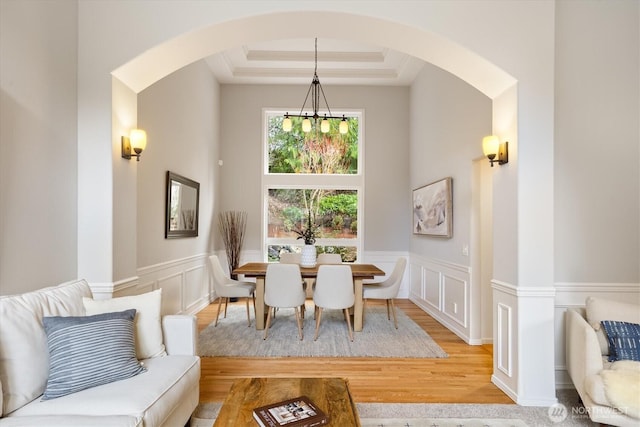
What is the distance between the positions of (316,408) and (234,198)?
509cm

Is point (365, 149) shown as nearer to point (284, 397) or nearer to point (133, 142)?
point (133, 142)

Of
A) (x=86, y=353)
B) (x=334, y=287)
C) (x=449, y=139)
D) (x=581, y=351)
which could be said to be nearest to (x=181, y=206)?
(x=334, y=287)

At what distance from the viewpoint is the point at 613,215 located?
281 centimetres

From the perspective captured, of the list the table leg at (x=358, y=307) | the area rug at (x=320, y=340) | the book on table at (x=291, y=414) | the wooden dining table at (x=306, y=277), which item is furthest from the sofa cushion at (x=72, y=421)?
the table leg at (x=358, y=307)

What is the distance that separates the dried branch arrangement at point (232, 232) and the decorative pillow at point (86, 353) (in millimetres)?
4027

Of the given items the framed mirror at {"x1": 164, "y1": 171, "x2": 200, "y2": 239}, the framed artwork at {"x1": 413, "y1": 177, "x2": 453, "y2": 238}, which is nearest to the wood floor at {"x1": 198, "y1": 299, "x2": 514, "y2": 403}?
the framed artwork at {"x1": 413, "y1": 177, "x2": 453, "y2": 238}

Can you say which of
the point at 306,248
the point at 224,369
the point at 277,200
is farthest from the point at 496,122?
the point at 277,200

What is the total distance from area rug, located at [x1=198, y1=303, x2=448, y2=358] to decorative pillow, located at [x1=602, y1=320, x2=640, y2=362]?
4.92 feet

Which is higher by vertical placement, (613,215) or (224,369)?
(613,215)

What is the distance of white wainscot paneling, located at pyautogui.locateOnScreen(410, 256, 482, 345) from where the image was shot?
401 cm

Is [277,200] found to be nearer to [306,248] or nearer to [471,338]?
[306,248]

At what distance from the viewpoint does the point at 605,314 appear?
247cm

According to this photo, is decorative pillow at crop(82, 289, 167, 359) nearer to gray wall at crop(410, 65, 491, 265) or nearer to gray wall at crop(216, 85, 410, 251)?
gray wall at crop(410, 65, 491, 265)

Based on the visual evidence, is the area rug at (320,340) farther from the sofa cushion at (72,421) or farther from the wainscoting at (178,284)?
the sofa cushion at (72,421)
